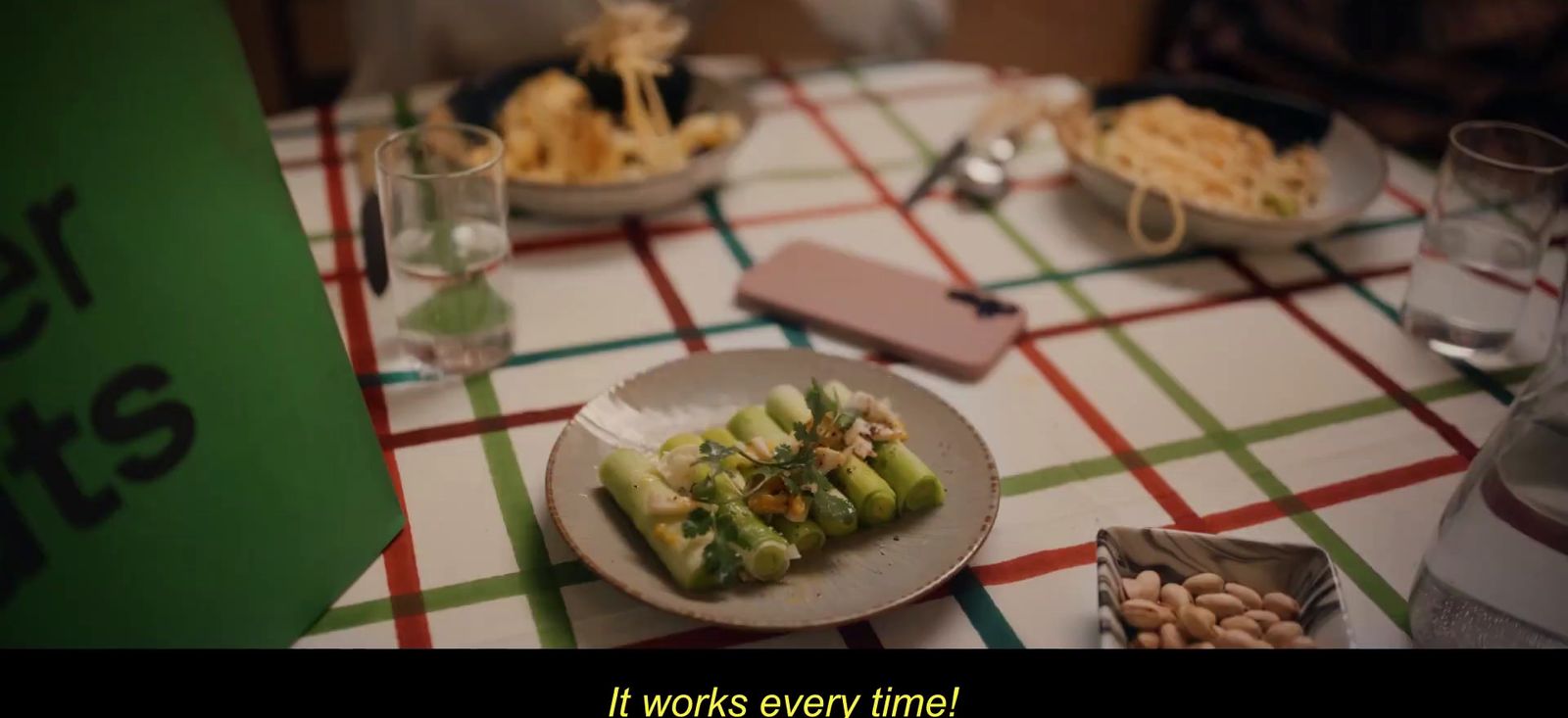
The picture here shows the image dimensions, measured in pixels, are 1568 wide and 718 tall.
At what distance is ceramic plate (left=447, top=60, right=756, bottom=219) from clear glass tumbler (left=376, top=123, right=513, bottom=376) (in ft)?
0.53

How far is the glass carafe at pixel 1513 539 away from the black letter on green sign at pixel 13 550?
0.78m

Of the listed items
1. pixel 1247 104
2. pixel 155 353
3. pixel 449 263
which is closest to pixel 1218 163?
pixel 1247 104

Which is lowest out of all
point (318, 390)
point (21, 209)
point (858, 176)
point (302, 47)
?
point (302, 47)

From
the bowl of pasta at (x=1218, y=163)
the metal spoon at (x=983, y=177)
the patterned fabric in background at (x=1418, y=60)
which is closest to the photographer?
the bowl of pasta at (x=1218, y=163)

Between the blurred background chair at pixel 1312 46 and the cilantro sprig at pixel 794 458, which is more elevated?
the cilantro sprig at pixel 794 458

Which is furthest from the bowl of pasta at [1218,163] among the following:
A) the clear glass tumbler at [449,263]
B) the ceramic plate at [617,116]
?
the clear glass tumbler at [449,263]

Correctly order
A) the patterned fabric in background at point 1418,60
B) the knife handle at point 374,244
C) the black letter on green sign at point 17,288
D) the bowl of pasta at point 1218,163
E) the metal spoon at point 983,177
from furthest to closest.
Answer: the patterned fabric in background at point 1418,60, the metal spoon at point 983,177, the bowl of pasta at point 1218,163, the knife handle at point 374,244, the black letter on green sign at point 17,288

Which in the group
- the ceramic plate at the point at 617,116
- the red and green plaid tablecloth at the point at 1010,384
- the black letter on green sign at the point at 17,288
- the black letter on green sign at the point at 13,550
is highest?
the black letter on green sign at the point at 17,288

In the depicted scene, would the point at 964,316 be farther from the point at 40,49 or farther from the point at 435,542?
the point at 40,49

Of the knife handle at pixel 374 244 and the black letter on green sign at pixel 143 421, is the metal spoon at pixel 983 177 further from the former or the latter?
the black letter on green sign at pixel 143 421

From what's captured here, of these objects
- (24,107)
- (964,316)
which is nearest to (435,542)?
(24,107)

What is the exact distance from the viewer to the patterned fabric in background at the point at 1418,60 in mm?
1349

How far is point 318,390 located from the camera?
0.70 metres
